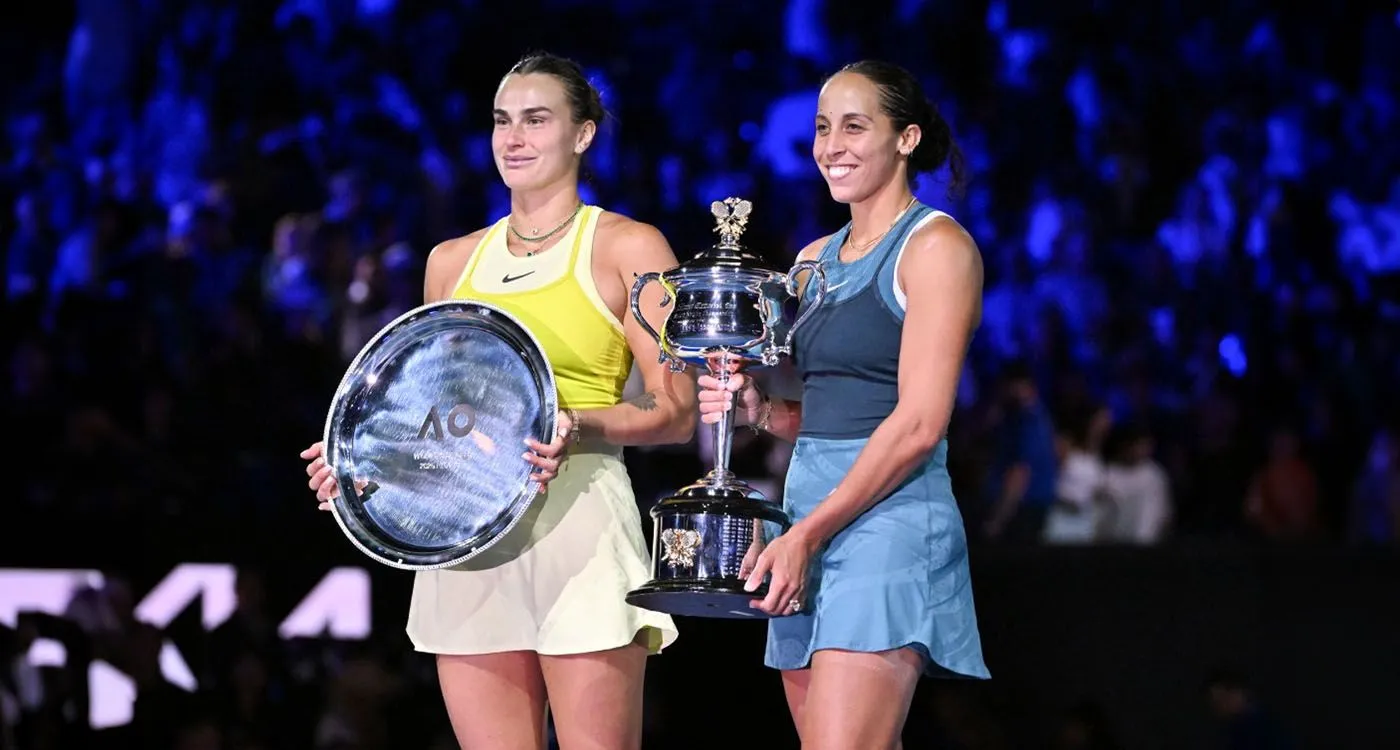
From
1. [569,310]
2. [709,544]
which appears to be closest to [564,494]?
[569,310]

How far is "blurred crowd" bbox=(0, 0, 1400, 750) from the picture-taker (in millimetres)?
6258

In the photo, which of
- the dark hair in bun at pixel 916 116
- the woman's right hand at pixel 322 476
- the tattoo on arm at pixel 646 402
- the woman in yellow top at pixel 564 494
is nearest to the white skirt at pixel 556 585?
the woman in yellow top at pixel 564 494

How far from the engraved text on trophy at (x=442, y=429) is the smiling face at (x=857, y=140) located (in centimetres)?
70

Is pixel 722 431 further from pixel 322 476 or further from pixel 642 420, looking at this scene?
pixel 322 476

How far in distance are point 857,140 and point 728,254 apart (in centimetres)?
27

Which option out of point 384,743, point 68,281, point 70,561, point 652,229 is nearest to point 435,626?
point 652,229

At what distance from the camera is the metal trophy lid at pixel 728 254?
2811mm

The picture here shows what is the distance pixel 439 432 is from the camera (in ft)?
9.89

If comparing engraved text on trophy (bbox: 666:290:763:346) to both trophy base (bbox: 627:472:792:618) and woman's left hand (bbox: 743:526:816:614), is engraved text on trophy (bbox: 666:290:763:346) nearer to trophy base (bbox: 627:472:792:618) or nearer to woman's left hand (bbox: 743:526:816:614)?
trophy base (bbox: 627:472:792:618)

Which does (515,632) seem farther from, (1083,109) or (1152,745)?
(1083,109)

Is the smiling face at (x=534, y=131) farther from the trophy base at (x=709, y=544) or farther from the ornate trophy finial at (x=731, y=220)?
the trophy base at (x=709, y=544)

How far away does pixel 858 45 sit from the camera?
904 centimetres

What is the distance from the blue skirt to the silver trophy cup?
92 millimetres

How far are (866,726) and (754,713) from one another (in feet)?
9.55
